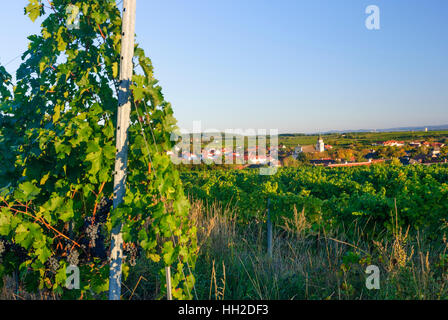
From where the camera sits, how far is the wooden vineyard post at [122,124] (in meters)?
2.00


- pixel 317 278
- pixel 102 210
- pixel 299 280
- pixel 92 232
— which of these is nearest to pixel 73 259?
pixel 92 232

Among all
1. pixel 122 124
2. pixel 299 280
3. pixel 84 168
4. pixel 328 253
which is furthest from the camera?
pixel 328 253

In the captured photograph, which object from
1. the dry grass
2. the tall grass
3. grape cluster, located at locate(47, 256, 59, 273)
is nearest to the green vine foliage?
grape cluster, located at locate(47, 256, 59, 273)

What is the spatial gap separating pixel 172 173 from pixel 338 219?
4056 millimetres

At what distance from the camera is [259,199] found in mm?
6520

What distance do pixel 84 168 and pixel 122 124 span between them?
0.58m

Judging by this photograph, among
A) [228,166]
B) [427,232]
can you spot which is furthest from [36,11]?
[228,166]

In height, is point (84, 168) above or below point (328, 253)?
above

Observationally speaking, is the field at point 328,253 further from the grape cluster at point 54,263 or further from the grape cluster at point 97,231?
the grape cluster at point 54,263

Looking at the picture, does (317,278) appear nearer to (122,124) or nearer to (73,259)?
(73,259)

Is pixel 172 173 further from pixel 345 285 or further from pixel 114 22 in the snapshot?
pixel 345 285

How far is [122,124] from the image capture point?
2023mm

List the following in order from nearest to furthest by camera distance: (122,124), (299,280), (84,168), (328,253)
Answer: (122,124)
(84,168)
(299,280)
(328,253)

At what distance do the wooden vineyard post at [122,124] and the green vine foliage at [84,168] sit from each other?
70 millimetres
